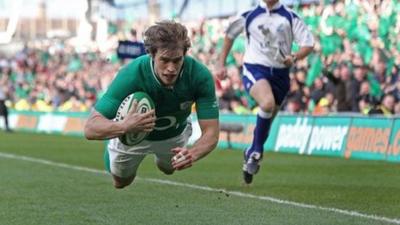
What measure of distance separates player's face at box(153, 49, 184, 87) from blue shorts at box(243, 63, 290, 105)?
4492 mm

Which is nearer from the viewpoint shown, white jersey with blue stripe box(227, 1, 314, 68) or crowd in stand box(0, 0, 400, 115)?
white jersey with blue stripe box(227, 1, 314, 68)

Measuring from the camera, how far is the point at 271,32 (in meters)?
11.2

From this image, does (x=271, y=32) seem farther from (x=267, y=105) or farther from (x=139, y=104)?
(x=139, y=104)

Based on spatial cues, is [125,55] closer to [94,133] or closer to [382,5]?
[382,5]

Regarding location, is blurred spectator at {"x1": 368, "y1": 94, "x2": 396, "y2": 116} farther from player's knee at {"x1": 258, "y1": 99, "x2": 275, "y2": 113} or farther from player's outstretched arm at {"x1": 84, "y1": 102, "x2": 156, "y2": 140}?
player's outstretched arm at {"x1": 84, "y1": 102, "x2": 156, "y2": 140}

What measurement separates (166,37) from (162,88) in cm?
60

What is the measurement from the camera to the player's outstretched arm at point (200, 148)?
6.36 m

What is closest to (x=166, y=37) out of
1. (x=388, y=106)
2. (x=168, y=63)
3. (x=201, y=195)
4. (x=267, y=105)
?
(x=168, y=63)

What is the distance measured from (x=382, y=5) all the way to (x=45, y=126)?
1741 cm

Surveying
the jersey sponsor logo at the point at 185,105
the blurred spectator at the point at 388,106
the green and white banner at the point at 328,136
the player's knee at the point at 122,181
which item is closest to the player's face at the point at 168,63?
the jersey sponsor logo at the point at 185,105

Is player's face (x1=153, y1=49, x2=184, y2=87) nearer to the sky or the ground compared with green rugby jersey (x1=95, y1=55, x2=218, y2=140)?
nearer to the sky

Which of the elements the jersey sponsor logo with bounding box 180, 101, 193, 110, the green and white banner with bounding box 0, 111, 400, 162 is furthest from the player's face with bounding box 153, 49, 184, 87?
the green and white banner with bounding box 0, 111, 400, 162

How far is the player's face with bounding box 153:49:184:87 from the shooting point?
21.2 feet

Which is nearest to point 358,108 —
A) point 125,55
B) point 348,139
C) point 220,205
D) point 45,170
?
point 348,139
